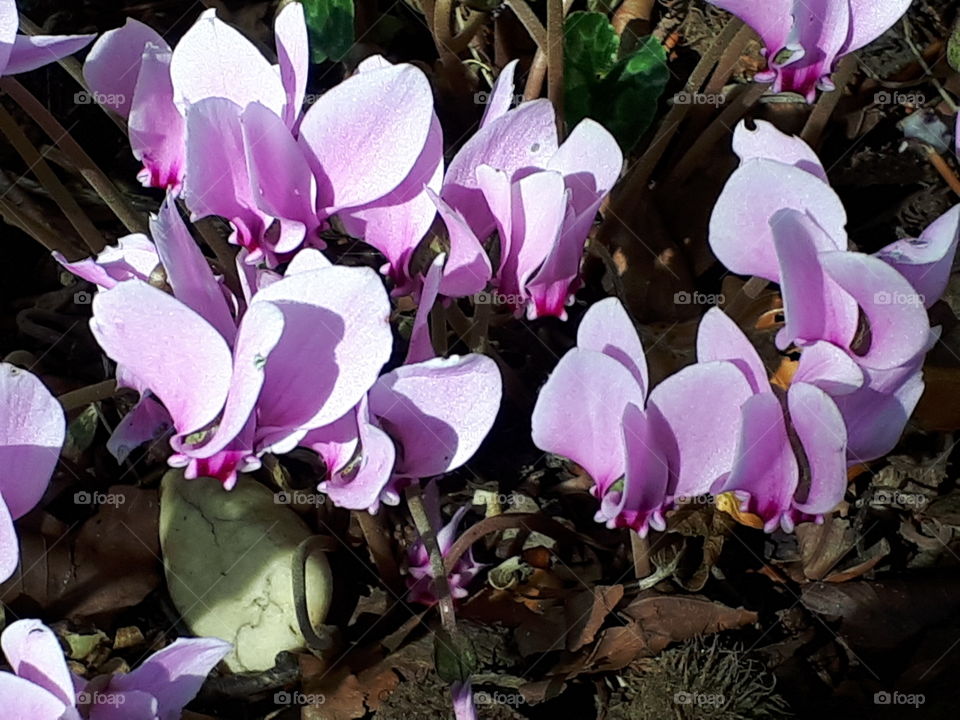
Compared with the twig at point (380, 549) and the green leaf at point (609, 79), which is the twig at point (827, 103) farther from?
the twig at point (380, 549)

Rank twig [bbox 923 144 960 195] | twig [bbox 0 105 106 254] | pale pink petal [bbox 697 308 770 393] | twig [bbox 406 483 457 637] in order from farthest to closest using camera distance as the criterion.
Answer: twig [bbox 923 144 960 195]
twig [bbox 0 105 106 254]
twig [bbox 406 483 457 637]
pale pink petal [bbox 697 308 770 393]

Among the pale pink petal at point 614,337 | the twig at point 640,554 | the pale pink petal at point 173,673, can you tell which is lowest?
the twig at point 640,554

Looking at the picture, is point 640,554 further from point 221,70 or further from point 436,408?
point 221,70

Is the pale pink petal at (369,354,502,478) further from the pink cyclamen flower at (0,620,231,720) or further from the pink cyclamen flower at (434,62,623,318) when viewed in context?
the pink cyclamen flower at (0,620,231,720)

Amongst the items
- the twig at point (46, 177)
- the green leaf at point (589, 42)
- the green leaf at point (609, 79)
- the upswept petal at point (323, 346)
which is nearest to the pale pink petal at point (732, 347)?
the upswept petal at point (323, 346)

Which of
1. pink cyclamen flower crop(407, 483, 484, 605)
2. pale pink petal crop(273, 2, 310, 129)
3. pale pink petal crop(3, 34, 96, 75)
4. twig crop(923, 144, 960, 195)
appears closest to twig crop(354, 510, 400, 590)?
pink cyclamen flower crop(407, 483, 484, 605)
